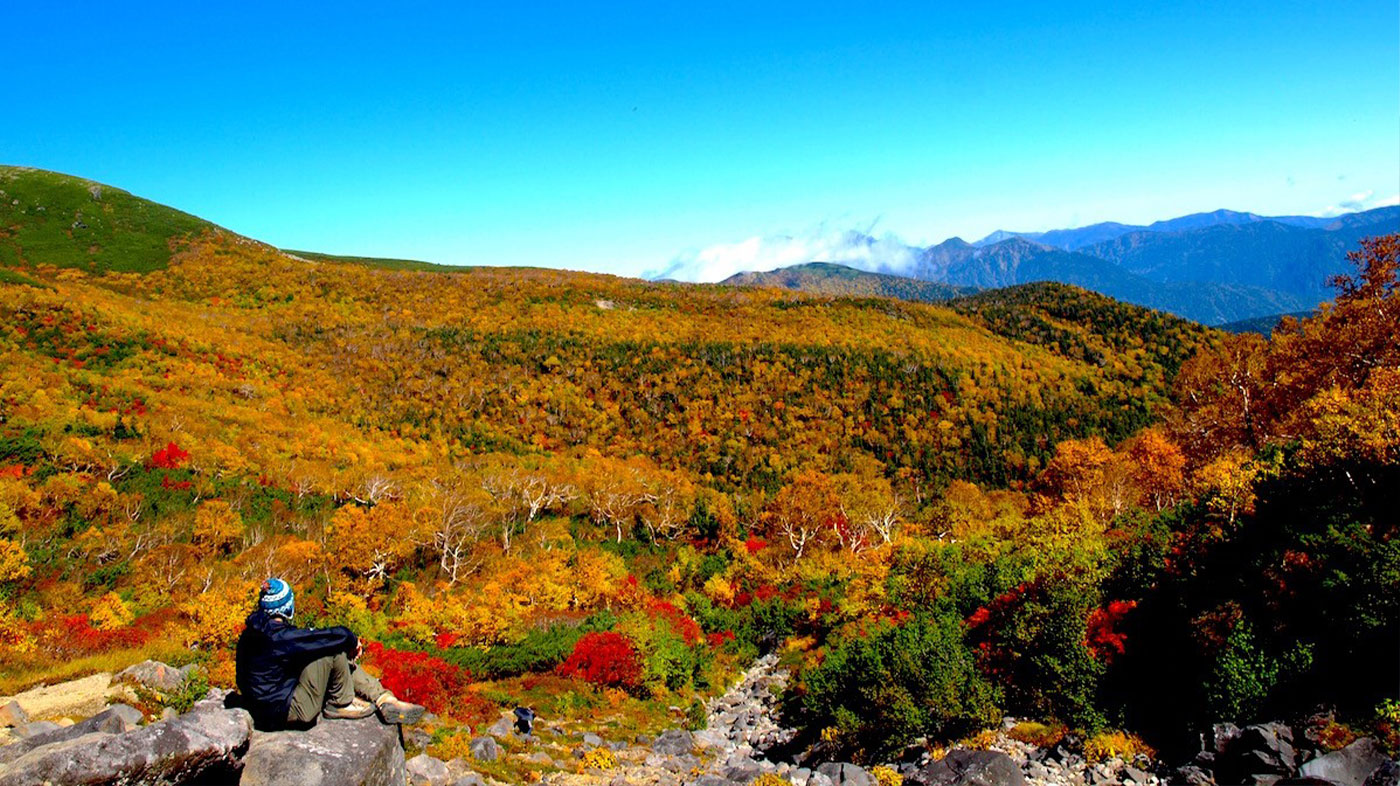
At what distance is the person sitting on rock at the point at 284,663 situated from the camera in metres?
8.38

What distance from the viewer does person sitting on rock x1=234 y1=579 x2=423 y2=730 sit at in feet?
27.5

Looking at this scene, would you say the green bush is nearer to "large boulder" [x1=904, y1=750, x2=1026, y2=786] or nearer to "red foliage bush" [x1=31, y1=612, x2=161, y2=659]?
"large boulder" [x1=904, y1=750, x2=1026, y2=786]

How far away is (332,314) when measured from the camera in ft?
450

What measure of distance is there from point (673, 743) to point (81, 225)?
198287mm

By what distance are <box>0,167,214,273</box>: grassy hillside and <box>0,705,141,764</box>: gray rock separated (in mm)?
170171

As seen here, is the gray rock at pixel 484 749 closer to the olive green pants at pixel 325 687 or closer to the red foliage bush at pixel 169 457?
the olive green pants at pixel 325 687

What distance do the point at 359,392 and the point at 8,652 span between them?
307ft

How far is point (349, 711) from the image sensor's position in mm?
9203

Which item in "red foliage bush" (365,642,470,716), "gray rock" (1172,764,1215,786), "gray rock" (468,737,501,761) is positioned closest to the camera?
"gray rock" (1172,764,1215,786)

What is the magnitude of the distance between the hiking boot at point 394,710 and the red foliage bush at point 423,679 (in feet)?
17.5

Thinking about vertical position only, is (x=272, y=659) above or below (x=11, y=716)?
above

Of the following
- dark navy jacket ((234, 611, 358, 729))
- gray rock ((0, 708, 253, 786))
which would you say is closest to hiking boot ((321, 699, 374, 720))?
dark navy jacket ((234, 611, 358, 729))

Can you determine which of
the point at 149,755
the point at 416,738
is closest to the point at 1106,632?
the point at 416,738

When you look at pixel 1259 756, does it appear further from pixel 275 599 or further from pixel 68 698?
pixel 68 698
